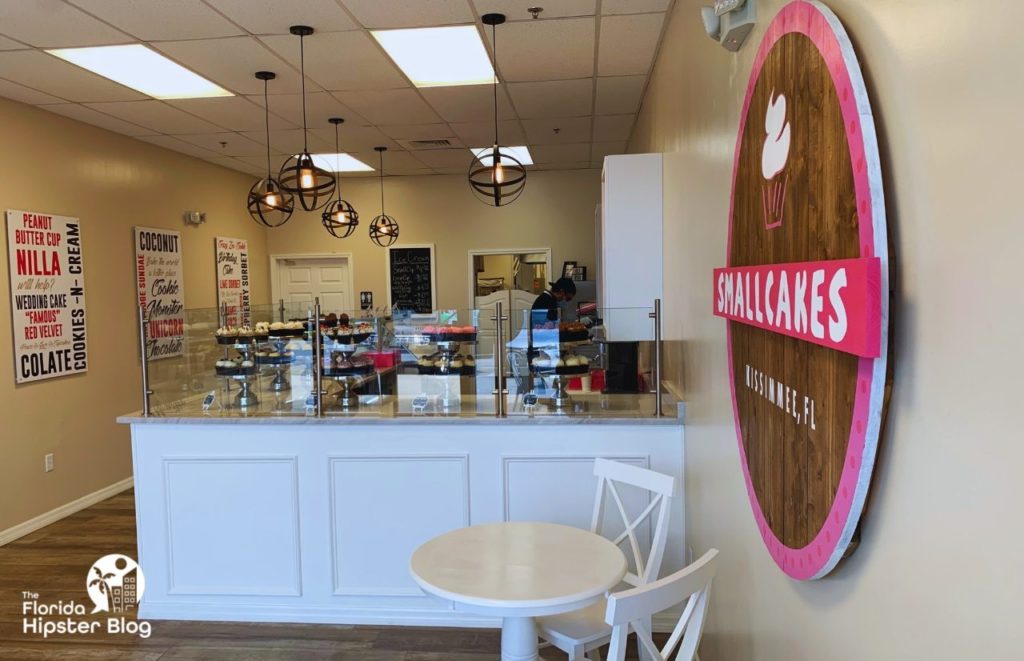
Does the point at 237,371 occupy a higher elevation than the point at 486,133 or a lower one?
lower

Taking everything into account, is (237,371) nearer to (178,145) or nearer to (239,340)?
(239,340)

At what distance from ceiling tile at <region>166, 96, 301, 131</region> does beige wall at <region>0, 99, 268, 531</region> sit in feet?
3.33

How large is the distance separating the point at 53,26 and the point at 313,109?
189cm

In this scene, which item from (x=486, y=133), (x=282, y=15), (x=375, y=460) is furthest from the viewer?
(x=486, y=133)

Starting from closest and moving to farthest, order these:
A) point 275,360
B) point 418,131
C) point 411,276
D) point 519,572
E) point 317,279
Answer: point 519,572 → point 275,360 → point 418,131 → point 411,276 → point 317,279

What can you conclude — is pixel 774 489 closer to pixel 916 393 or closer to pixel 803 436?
pixel 803 436

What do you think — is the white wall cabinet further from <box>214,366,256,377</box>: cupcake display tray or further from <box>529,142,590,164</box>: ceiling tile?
<box>529,142,590,164</box>: ceiling tile

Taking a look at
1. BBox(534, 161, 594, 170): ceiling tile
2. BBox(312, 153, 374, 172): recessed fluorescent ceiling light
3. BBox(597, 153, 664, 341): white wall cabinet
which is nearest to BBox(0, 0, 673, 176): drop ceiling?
BBox(312, 153, 374, 172): recessed fluorescent ceiling light

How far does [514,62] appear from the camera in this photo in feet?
13.4

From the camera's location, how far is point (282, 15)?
3268mm

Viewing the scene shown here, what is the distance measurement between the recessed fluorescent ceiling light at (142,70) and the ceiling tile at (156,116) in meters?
0.30

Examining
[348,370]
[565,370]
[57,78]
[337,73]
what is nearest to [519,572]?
[565,370]

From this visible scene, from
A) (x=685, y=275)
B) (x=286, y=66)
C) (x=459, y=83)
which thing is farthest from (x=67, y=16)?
(x=685, y=275)

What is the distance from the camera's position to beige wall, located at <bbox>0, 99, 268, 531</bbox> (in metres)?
4.50
